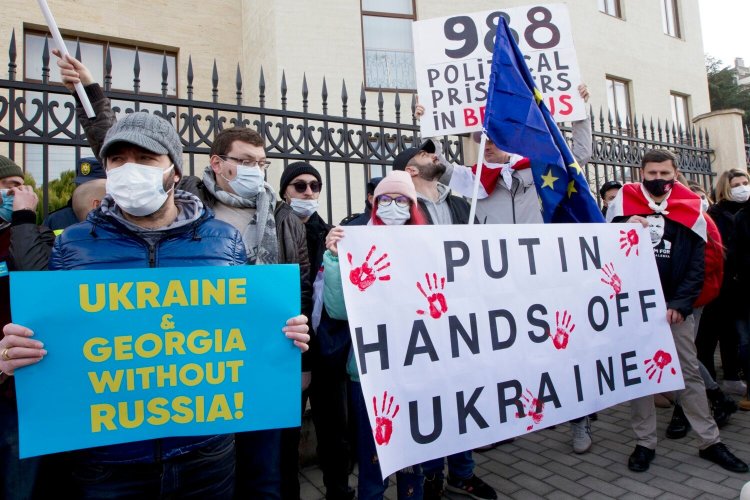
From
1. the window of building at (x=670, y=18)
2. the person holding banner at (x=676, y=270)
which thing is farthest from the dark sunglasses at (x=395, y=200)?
the window of building at (x=670, y=18)

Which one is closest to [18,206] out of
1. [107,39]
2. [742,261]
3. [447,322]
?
[447,322]

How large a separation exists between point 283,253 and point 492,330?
1.21m

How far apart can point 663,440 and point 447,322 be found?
275cm

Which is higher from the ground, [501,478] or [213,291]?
[213,291]

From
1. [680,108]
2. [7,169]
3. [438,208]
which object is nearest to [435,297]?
[438,208]

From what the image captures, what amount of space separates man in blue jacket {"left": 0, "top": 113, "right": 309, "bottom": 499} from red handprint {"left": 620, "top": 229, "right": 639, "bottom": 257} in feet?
7.59

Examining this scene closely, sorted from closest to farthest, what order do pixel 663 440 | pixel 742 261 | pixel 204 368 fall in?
pixel 204 368, pixel 663 440, pixel 742 261

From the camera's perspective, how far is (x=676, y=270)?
11.7 feet

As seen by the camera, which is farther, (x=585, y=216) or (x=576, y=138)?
(x=576, y=138)

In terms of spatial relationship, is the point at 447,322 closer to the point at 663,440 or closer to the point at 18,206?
the point at 18,206

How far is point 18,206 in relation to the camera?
2258mm

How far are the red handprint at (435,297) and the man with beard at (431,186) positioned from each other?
106 cm

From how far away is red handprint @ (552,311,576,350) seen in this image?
9.11ft

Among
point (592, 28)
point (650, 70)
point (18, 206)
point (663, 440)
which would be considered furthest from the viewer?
point (650, 70)
